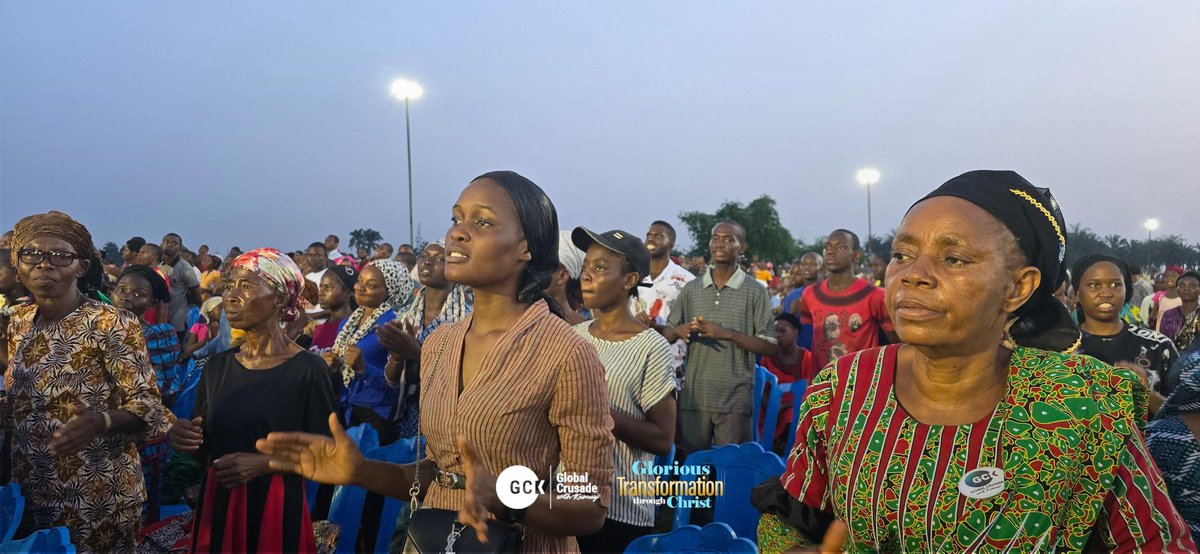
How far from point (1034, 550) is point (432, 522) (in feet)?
4.13

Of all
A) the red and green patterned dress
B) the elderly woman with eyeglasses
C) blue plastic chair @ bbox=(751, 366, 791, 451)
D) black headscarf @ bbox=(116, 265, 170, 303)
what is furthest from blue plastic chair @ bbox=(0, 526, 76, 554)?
black headscarf @ bbox=(116, 265, 170, 303)

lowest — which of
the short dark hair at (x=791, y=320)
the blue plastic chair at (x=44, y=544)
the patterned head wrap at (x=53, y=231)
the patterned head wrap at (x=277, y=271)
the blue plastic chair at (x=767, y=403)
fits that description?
the blue plastic chair at (x=767, y=403)

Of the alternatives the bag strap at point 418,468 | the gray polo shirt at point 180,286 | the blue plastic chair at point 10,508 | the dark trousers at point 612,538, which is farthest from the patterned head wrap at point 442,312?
the gray polo shirt at point 180,286

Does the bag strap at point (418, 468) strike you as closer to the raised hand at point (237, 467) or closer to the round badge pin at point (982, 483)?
the raised hand at point (237, 467)

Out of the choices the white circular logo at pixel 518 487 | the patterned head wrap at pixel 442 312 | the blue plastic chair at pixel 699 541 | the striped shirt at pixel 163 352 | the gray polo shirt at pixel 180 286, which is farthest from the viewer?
the gray polo shirt at pixel 180 286

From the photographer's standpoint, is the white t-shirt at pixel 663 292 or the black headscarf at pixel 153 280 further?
the white t-shirt at pixel 663 292

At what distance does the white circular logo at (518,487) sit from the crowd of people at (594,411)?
0.08ft

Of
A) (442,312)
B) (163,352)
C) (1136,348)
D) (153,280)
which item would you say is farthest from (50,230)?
(1136,348)

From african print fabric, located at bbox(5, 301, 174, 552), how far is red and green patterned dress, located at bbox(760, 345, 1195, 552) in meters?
2.89

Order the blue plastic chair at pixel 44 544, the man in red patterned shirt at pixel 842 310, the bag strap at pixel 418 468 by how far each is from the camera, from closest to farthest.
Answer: the bag strap at pixel 418 468
the blue plastic chair at pixel 44 544
the man in red patterned shirt at pixel 842 310

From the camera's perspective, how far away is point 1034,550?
140 cm

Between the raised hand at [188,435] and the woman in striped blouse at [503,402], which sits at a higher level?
the woman in striped blouse at [503,402]

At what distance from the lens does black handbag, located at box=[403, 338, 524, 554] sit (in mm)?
1708

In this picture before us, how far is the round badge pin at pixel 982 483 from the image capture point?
1.43 m
